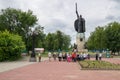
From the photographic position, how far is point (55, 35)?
12875 cm

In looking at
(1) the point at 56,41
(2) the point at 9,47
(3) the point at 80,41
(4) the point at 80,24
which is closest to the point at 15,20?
(4) the point at 80,24

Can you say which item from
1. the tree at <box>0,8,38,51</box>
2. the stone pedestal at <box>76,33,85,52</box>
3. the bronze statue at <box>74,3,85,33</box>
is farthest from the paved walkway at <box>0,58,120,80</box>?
the tree at <box>0,8,38,51</box>

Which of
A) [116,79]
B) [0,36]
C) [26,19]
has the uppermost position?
[26,19]

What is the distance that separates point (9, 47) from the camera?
177 ft

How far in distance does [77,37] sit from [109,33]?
55.2ft

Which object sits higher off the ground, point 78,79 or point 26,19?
point 26,19

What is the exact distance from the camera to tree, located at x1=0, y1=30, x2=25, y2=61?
53.5 meters

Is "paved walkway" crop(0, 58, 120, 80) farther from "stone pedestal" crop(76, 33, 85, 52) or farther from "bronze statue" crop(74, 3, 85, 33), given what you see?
"bronze statue" crop(74, 3, 85, 33)

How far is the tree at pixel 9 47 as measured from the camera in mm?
53469

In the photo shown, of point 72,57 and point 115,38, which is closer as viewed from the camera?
point 72,57

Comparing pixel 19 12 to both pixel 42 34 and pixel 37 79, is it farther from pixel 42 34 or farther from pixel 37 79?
pixel 37 79

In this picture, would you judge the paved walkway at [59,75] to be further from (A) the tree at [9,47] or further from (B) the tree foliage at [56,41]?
(B) the tree foliage at [56,41]

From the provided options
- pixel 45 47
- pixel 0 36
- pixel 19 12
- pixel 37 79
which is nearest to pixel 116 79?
pixel 37 79

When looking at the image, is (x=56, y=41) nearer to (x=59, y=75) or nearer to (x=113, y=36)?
(x=113, y=36)
